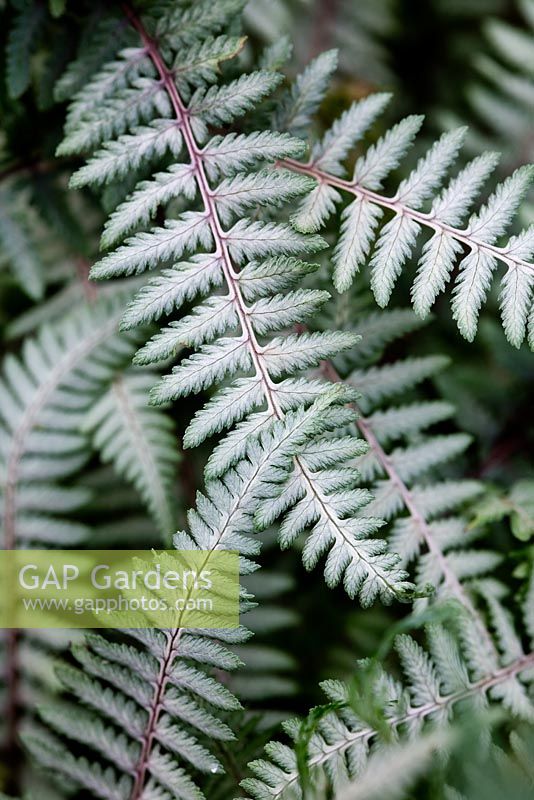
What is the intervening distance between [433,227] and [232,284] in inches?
13.9

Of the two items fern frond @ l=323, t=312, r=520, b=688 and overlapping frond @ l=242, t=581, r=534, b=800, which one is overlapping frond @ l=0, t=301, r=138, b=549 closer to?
fern frond @ l=323, t=312, r=520, b=688

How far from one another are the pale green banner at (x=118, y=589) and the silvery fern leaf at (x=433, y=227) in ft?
1.72

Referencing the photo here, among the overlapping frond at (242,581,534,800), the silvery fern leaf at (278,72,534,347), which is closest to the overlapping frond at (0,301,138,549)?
the silvery fern leaf at (278,72,534,347)

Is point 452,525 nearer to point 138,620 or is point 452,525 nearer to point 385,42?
point 138,620

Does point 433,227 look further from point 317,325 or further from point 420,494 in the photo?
point 420,494

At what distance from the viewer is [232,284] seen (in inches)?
46.7

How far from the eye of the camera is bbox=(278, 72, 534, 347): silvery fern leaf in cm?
114

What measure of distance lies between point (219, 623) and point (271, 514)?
8.5 inches

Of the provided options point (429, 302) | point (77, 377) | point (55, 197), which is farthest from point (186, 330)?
point (55, 197)

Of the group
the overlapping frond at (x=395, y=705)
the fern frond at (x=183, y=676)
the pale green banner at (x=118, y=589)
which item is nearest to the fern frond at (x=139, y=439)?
the pale green banner at (x=118, y=589)

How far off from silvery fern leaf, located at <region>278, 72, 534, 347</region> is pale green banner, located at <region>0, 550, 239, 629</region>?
525mm

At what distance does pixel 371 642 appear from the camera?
70.2 inches

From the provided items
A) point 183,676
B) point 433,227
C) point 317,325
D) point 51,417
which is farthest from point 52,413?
point 433,227

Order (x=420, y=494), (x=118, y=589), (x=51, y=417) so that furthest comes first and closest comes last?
(x=51, y=417) < (x=118, y=589) < (x=420, y=494)
